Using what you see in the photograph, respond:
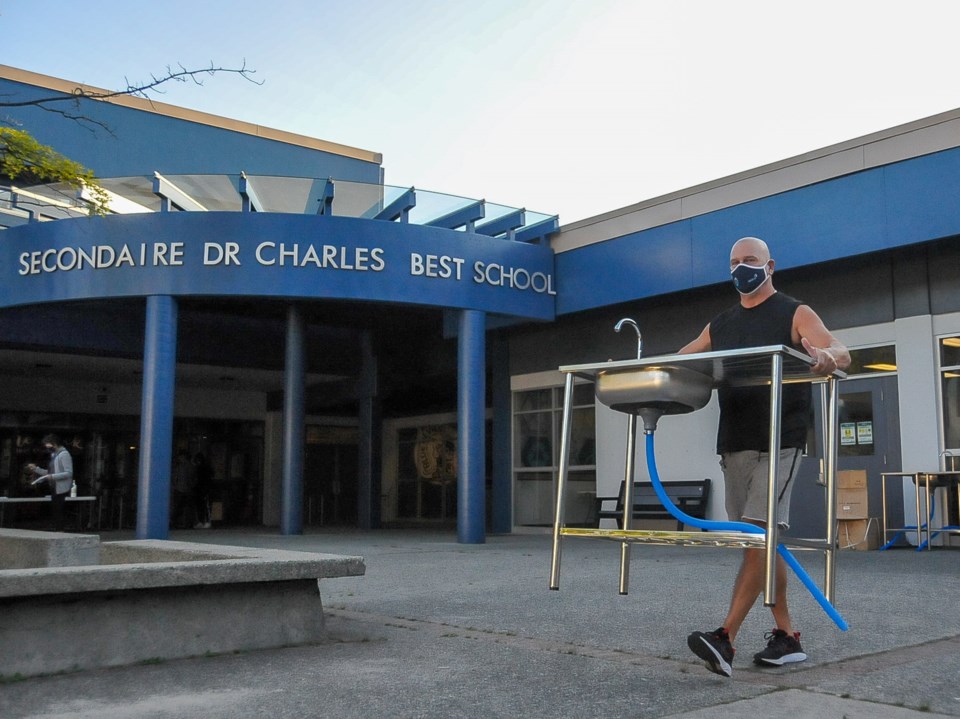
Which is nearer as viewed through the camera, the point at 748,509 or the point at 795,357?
the point at 795,357

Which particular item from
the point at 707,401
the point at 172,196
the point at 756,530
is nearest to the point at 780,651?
the point at 756,530

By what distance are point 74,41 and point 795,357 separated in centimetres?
781

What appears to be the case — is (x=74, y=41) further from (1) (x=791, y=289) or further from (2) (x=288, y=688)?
(1) (x=791, y=289)

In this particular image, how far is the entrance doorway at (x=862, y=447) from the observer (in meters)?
12.7

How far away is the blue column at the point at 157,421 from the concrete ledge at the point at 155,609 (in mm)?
9386

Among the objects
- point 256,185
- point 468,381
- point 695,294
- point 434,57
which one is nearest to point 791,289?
point 695,294

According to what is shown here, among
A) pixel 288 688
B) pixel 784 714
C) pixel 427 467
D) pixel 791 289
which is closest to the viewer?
pixel 784 714

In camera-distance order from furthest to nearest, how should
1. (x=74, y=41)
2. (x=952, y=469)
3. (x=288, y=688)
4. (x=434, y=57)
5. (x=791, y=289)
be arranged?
(x=791, y=289), (x=434, y=57), (x=952, y=469), (x=74, y=41), (x=288, y=688)

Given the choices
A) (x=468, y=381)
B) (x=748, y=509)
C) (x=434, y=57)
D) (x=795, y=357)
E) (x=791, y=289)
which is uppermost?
(x=434, y=57)

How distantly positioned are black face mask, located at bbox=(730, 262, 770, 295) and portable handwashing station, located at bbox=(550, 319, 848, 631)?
0.41 meters

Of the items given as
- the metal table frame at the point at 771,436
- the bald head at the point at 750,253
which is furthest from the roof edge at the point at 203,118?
the metal table frame at the point at 771,436

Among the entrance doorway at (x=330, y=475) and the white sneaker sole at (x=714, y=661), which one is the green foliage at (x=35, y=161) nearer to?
the white sneaker sole at (x=714, y=661)

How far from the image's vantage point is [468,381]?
48.5 feet

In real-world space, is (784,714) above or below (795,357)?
below
